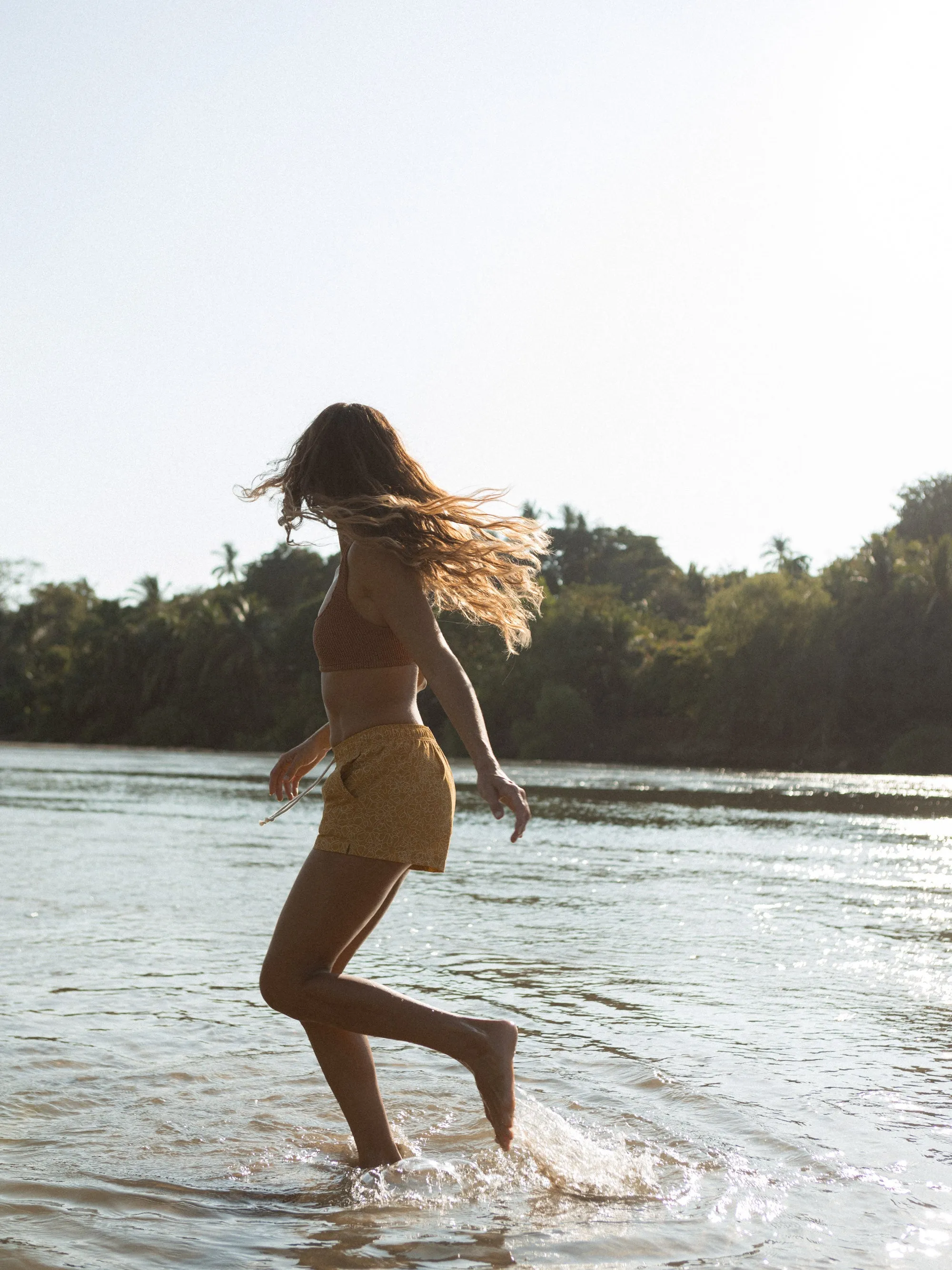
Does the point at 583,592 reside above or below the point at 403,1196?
above

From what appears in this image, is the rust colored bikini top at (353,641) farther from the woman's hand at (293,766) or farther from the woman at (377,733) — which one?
the woman's hand at (293,766)

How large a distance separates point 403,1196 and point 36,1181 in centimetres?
90

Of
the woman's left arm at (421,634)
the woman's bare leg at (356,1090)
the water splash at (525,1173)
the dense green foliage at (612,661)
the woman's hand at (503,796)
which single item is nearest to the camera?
the woman's hand at (503,796)

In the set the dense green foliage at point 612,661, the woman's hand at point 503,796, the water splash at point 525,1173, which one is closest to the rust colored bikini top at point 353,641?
the woman's hand at point 503,796

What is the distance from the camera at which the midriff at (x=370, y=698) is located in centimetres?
342

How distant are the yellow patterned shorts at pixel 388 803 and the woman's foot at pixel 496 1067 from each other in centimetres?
46

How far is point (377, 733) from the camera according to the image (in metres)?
3.36

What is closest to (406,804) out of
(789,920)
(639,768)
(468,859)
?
(789,920)

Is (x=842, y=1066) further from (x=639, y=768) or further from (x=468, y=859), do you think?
(x=639, y=768)

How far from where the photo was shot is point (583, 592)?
66.9 m

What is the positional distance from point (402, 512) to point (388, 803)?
0.71 meters

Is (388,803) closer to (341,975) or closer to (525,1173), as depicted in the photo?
(341,975)

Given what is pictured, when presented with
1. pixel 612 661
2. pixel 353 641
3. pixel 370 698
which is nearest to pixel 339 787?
pixel 370 698

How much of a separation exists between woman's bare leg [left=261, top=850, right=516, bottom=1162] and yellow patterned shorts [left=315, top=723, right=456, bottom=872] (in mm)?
48
